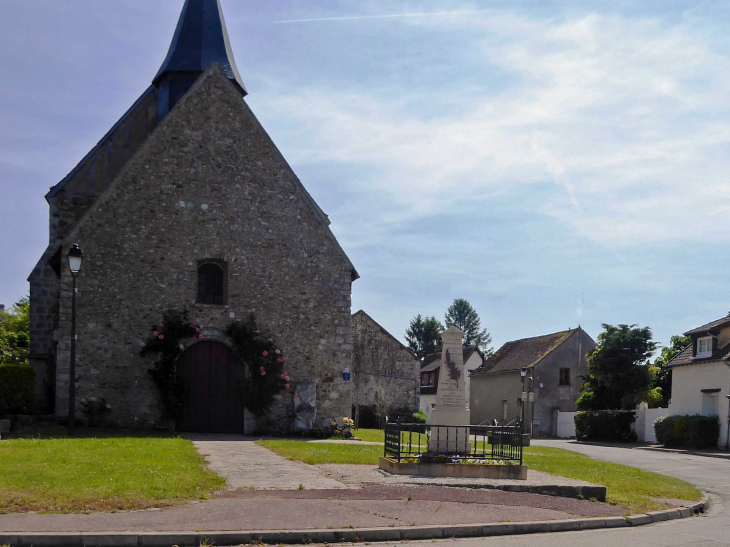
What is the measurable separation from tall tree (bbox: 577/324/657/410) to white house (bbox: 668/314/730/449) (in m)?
3.23

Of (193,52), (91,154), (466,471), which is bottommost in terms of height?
(466,471)

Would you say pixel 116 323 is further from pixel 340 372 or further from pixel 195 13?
pixel 195 13

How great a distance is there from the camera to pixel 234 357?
23.1m

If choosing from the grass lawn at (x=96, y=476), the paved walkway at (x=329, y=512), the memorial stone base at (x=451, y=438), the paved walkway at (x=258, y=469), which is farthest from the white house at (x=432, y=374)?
the paved walkway at (x=329, y=512)

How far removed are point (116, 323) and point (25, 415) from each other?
353cm

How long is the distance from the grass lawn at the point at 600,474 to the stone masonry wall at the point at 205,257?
4.79 metres

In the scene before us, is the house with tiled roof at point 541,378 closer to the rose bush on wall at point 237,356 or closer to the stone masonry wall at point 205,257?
the stone masonry wall at point 205,257

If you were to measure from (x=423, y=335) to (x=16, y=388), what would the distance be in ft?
270

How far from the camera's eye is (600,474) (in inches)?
619

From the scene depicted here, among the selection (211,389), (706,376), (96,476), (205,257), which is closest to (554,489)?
(96,476)

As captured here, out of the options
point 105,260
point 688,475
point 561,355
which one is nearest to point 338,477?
point 688,475

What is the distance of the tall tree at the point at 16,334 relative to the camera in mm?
24125

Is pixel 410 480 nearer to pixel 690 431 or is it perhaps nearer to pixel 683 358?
pixel 690 431

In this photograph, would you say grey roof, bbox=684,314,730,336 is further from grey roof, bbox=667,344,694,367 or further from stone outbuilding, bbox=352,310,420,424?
stone outbuilding, bbox=352,310,420,424
